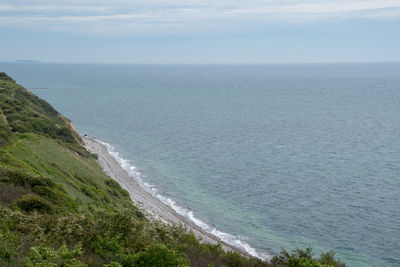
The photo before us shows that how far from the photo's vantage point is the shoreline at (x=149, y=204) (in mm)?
36362

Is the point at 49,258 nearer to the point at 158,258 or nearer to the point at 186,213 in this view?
the point at 158,258

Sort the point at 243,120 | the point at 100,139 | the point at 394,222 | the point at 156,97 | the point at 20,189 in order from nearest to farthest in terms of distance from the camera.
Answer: the point at 20,189 < the point at 394,222 < the point at 100,139 < the point at 243,120 < the point at 156,97

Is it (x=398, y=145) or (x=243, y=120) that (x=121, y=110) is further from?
(x=398, y=145)

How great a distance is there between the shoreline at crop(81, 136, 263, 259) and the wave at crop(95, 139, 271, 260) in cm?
45

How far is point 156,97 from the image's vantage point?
160125 millimetres

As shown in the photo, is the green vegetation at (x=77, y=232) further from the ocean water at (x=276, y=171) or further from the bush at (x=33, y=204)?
the ocean water at (x=276, y=171)

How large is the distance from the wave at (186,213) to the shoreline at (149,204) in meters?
0.45

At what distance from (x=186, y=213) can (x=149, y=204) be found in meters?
4.29

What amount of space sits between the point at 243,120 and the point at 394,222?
6165cm

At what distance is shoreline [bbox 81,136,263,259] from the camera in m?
36.4

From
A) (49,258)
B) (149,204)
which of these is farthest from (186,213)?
(49,258)

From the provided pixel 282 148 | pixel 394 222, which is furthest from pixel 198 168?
pixel 394 222

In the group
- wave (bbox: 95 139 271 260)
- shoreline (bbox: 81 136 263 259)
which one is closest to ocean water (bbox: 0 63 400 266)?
wave (bbox: 95 139 271 260)

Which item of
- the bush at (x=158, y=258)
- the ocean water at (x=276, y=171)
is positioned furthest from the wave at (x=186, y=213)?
the bush at (x=158, y=258)
